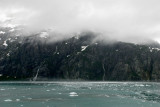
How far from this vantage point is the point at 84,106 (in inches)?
3708

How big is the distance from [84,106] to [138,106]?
60.4 ft

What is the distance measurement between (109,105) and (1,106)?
36.7 m

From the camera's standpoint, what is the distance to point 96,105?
322ft

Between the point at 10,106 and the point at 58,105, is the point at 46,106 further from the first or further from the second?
the point at 10,106

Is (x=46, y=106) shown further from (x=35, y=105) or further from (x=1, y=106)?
(x=1, y=106)

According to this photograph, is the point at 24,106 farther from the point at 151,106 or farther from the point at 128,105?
the point at 151,106

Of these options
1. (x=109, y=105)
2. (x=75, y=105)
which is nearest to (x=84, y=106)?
(x=75, y=105)

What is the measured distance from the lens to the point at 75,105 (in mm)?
95812

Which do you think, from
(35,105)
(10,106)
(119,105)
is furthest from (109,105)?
(10,106)

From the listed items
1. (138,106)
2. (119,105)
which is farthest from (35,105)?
(138,106)

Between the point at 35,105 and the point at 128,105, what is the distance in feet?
105

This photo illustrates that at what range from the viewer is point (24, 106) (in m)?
92.9

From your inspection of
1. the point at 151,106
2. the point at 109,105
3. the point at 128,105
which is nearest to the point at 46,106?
the point at 109,105

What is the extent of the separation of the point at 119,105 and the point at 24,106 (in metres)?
32.3
